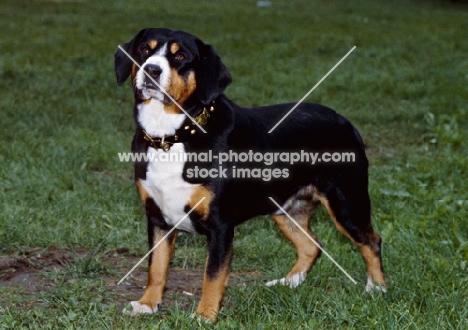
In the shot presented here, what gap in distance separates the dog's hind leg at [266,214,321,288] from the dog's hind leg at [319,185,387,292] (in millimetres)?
313

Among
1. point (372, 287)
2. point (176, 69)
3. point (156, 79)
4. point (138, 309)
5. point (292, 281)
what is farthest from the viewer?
point (292, 281)

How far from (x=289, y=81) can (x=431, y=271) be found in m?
6.37

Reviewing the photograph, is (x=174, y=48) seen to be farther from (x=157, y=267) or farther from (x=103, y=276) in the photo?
(x=103, y=276)

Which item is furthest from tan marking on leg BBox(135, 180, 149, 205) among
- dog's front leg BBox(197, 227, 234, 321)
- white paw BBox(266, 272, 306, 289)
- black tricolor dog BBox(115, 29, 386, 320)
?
white paw BBox(266, 272, 306, 289)

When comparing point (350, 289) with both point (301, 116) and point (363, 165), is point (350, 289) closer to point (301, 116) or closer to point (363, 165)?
point (363, 165)

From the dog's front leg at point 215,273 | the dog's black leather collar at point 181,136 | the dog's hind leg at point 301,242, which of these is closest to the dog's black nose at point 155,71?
the dog's black leather collar at point 181,136

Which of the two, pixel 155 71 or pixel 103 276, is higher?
pixel 155 71

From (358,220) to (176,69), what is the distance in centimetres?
146

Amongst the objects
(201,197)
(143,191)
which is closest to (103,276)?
(143,191)

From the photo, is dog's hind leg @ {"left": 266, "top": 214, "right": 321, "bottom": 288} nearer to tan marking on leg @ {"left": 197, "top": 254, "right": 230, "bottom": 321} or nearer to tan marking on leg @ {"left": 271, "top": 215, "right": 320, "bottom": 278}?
tan marking on leg @ {"left": 271, "top": 215, "right": 320, "bottom": 278}

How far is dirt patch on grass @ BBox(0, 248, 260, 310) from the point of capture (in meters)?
4.46

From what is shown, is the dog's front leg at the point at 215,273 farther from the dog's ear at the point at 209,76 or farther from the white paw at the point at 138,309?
the dog's ear at the point at 209,76

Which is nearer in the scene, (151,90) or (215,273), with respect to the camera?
(151,90)

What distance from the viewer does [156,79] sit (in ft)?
12.7
